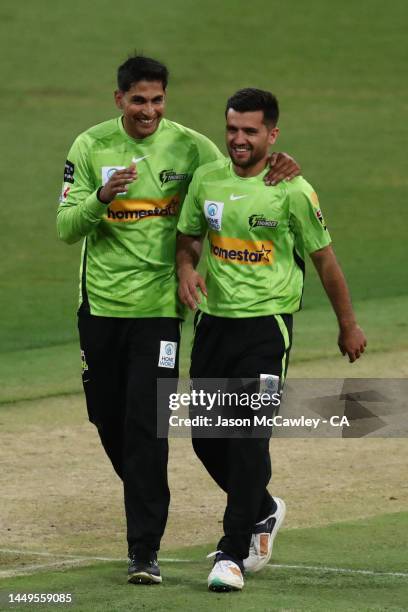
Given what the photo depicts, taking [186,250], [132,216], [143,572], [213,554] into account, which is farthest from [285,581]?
[132,216]

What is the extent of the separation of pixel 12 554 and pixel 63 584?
758 mm

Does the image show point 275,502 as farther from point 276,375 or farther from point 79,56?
point 79,56

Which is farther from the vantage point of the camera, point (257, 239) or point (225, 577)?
point (257, 239)

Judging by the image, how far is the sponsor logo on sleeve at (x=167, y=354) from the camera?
7.66 meters

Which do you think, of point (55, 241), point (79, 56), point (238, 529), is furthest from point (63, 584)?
point (79, 56)

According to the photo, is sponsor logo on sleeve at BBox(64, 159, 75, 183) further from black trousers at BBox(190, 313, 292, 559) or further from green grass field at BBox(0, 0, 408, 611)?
green grass field at BBox(0, 0, 408, 611)

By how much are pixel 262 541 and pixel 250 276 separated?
1284mm

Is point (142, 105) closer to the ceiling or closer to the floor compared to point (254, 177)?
closer to the ceiling

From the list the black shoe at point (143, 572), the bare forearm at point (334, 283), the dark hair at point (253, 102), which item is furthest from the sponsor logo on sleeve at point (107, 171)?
the black shoe at point (143, 572)

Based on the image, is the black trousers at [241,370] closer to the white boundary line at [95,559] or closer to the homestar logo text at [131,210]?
the white boundary line at [95,559]

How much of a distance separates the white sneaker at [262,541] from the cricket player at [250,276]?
0.02 metres

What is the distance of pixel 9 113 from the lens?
25.0 meters

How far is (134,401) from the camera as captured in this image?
24.9 ft

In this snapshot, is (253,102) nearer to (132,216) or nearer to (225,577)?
(132,216)
